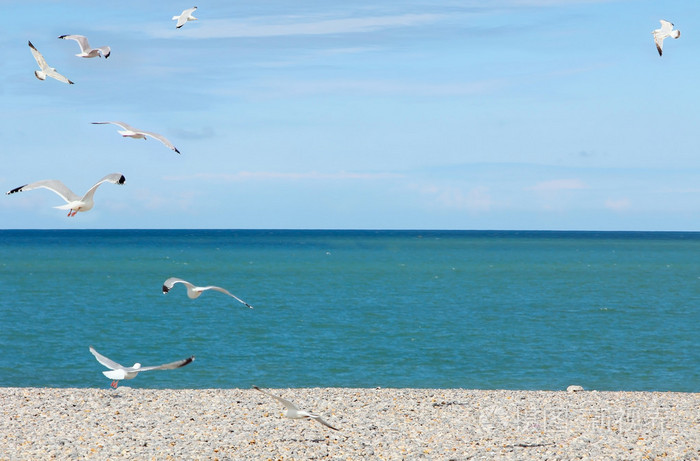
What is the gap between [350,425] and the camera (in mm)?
14586

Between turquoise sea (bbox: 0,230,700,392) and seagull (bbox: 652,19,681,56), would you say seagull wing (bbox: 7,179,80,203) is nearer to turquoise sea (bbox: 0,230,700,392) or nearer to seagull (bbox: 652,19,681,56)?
seagull (bbox: 652,19,681,56)

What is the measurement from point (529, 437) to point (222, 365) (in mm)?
15980

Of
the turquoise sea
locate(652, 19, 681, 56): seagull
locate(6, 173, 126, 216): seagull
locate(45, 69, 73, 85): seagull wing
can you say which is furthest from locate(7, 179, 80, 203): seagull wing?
the turquoise sea

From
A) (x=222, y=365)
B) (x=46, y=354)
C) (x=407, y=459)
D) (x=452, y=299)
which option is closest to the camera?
(x=407, y=459)

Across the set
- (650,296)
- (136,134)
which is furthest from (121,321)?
(650,296)

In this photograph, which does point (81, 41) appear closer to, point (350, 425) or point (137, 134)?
point (137, 134)

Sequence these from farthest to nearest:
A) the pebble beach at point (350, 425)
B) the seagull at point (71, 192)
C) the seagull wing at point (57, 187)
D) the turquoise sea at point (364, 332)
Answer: the turquoise sea at point (364, 332) → the pebble beach at point (350, 425) → the seagull wing at point (57, 187) → the seagull at point (71, 192)

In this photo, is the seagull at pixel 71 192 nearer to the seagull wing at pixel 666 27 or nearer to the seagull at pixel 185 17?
the seagull at pixel 185 17

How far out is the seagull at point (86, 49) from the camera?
12.9m

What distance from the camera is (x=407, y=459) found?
12.6 m

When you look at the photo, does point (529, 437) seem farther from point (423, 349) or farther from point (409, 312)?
point (409, 312)

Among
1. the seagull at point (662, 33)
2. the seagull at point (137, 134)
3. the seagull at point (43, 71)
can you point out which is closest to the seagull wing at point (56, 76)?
the seagull at point (43, 71)

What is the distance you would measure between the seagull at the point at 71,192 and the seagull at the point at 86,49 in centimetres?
252

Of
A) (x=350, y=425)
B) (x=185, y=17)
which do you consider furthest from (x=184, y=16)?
(x=350, y=425)
